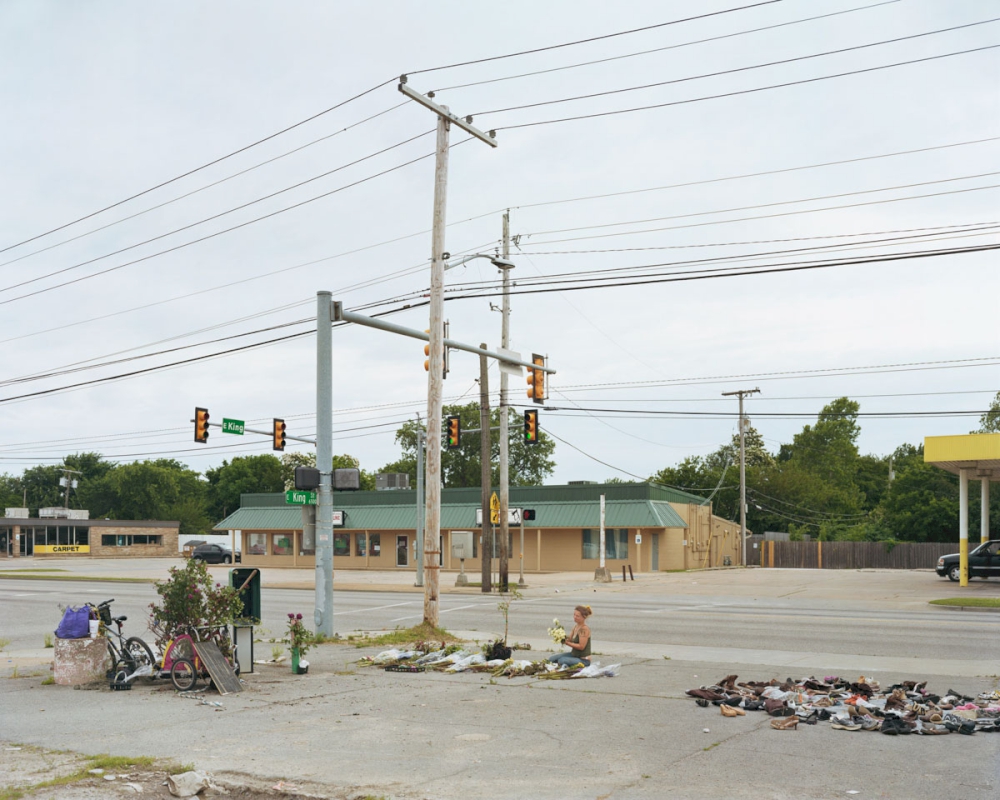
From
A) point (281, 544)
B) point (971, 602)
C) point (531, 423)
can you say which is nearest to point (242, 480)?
point (281, 544)

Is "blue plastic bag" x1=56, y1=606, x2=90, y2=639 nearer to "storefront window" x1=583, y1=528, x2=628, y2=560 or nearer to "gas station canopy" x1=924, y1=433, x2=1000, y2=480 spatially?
"gas station canopy" x1=924, y1=433, x2=1000, y2=480

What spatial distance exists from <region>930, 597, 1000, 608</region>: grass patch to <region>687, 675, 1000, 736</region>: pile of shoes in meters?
16.5

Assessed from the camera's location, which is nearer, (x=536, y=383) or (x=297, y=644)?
(x=297, y=644)

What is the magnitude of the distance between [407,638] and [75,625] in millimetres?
6450

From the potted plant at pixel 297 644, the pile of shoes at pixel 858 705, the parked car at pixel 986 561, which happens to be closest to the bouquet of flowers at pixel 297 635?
the potted plant at pixel 297 644

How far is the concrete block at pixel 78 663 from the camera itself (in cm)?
1270

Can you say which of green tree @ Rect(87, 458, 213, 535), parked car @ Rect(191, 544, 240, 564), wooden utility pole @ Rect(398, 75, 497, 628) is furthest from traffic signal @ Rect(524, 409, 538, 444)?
green tree @ Rect(87, 458, 213, 535)

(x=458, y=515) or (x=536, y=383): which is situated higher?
(x=536, y=383)

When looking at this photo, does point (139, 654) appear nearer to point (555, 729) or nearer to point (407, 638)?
point (407, 638)

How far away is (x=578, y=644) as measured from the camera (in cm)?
1362

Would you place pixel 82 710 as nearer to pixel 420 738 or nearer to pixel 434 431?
pixel 420 738

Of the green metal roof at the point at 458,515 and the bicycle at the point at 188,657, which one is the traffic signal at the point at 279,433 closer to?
the bicycle at the point at 188,657

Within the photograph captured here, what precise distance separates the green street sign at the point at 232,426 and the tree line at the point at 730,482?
32.7 metres

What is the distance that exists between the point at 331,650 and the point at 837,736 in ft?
30.8
